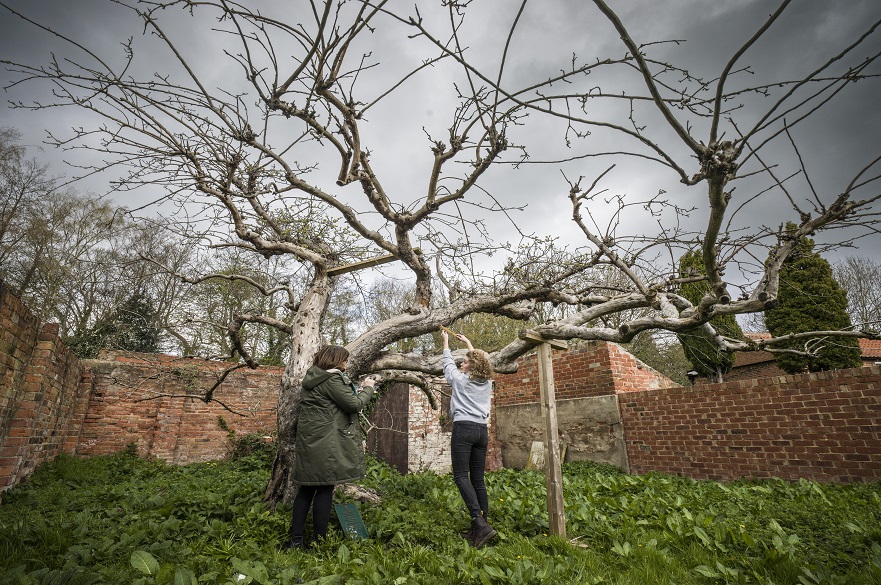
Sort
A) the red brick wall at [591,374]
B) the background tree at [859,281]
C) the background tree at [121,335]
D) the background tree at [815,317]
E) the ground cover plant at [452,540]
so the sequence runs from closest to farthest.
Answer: the ground cover plant at [452,540] → the red brick wall at [591,374] → the background tree at [815,317] → the background tree at [121,335] → the background tree at [859,281]

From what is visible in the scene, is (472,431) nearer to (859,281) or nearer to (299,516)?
(299,516)

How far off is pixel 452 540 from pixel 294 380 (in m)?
2.28

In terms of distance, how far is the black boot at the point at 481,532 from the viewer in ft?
11.0

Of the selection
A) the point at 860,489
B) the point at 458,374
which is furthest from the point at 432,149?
the point at 860,489

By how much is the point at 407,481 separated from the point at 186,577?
3.80m

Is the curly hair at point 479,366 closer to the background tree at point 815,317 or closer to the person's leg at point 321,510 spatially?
the person's leg at point 321,510

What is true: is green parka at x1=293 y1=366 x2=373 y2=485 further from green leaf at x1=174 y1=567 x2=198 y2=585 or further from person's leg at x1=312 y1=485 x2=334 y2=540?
green leaf at x1=174 y1=567 x2=198 y2=585

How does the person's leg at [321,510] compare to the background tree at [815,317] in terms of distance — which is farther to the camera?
the background tree at [815,317]

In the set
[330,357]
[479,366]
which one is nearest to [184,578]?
[330,357]

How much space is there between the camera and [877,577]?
2389 millimetres

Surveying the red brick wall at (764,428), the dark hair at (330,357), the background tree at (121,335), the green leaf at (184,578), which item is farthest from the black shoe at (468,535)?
the background tree at (121,335)

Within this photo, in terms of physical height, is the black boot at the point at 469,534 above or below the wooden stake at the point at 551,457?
below

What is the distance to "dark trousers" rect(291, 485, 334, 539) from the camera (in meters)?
3.21

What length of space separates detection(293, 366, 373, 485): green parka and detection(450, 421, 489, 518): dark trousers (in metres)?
0.84
